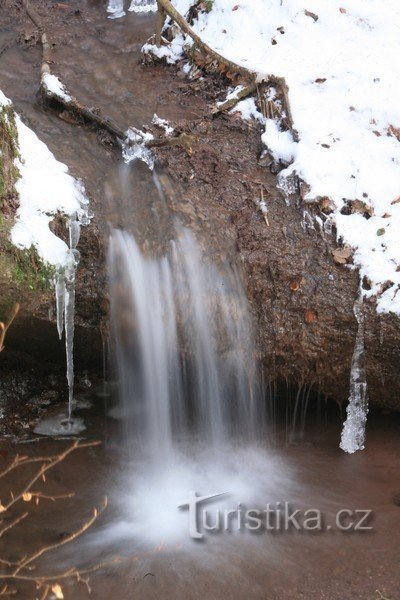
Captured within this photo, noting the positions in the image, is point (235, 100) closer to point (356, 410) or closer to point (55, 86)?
point (55, 86)

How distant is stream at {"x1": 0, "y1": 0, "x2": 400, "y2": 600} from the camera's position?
424cm

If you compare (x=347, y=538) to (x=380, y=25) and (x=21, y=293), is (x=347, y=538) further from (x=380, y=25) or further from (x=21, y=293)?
(x=380, y=25)

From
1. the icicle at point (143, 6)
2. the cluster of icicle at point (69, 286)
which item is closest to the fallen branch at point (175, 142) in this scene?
the cluster of icicle at point (69, 286)

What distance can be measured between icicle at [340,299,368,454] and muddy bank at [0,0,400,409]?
0.07m

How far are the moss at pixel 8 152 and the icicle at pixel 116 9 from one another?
4.52 metres

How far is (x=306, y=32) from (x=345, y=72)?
0.79 m

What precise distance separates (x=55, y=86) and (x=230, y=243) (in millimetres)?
2740

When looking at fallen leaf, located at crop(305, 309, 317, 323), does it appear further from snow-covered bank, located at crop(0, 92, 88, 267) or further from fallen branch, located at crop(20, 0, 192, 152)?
fallen branch, located at crop(20, 0, 192, 152)

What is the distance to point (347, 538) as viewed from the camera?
4.48 meters

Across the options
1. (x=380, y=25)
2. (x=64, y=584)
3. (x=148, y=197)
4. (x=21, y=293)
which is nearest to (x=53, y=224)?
(x=21, y=293)

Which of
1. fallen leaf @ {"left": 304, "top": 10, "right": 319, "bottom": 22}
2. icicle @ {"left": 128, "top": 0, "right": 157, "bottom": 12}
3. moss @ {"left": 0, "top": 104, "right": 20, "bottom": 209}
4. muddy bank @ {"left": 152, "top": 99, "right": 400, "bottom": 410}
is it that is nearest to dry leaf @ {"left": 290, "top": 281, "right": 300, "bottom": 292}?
muddy bank @ {"left": 152, "top": 99, "right": 400, "bottom": 410}

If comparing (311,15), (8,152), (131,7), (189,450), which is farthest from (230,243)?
(131,7)

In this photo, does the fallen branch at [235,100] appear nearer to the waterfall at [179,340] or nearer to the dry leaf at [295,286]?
the waterfall at [179,340]

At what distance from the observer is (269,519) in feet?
15.6
